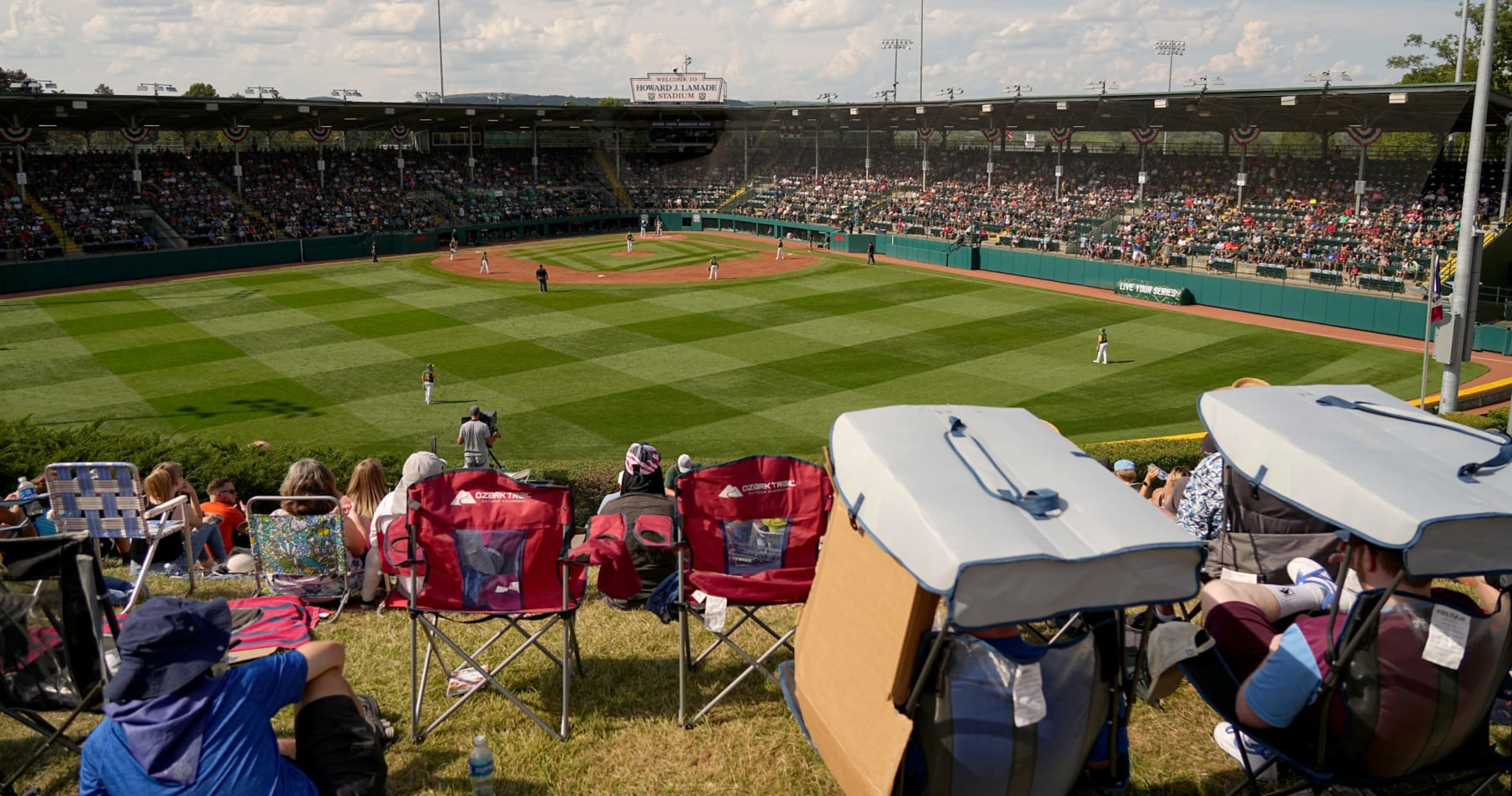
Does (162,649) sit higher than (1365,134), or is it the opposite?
(1365,134)

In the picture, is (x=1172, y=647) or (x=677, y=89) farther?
(x=677, y=89)

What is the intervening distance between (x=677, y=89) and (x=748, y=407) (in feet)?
189

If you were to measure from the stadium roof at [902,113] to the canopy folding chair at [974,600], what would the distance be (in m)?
40.6

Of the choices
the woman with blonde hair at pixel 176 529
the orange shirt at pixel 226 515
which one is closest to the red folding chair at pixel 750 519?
the woman with blonde hair at pixel 176 529

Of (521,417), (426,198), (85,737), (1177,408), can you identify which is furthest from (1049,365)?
(426,198)

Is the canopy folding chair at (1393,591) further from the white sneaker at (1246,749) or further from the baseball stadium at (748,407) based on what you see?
the white sneaker at (1246,749)

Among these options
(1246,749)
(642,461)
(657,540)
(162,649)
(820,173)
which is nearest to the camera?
(162,649)

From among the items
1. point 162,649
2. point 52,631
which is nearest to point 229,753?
point 162,649

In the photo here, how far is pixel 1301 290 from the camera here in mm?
37594

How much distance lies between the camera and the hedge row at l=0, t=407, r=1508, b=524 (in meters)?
14.6

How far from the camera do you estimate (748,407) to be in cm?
2697

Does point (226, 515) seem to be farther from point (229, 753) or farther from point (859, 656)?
point (859, 656)

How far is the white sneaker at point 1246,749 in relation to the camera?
220 inches

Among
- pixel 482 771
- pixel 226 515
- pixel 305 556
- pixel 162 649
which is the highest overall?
pixel 162 649
